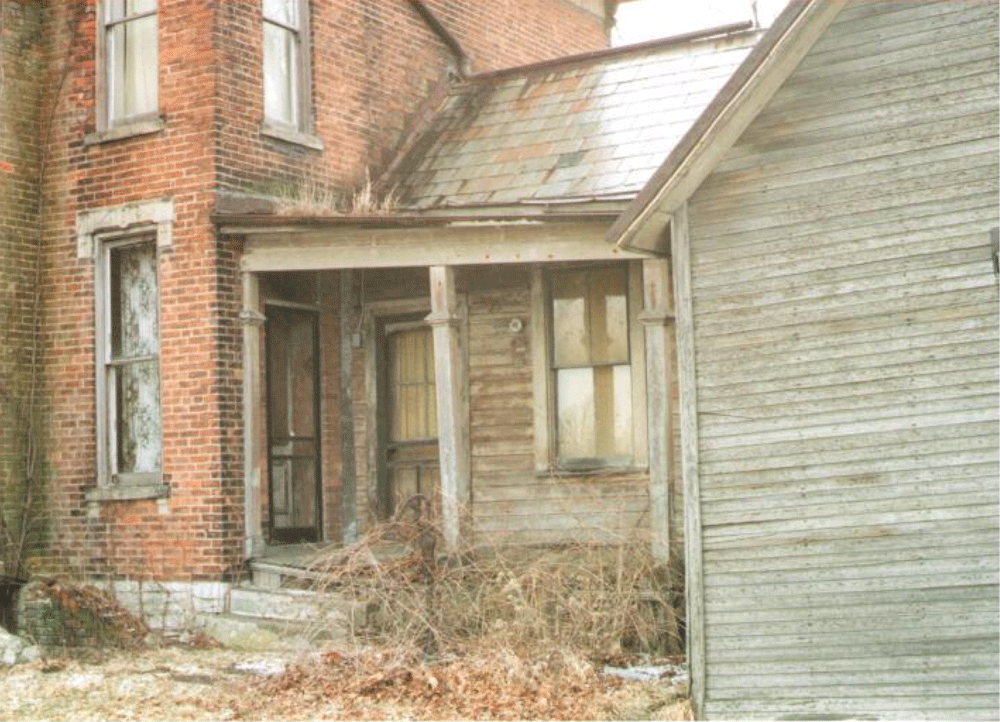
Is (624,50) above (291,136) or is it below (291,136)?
above

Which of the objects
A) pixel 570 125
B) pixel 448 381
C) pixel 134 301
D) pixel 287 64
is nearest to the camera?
pixel 448 381

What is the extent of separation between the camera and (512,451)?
46.5 ft

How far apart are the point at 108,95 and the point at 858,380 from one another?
27.6 feet

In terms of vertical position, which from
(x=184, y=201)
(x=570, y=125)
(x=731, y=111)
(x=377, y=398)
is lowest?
(x=377, y=398)

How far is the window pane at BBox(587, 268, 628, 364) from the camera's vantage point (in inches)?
541

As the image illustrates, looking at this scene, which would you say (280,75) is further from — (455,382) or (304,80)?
(455,382)

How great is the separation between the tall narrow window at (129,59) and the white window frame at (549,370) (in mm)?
4129

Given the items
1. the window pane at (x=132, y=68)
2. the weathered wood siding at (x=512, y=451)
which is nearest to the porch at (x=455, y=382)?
the weathered wood siding at (x=512, y=451)

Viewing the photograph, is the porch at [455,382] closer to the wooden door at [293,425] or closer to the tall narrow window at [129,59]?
the wooden door at [293,425]

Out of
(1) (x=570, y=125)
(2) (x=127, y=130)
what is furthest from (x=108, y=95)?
(1) (x=570, y=125)

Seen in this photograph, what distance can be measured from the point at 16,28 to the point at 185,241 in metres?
2.99

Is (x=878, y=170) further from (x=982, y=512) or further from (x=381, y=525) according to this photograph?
(x=381, y=525)

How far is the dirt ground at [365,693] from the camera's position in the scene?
990 centimetres

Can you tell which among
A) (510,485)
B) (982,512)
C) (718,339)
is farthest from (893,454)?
(510,485)
